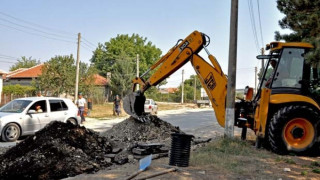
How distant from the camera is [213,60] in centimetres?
1102

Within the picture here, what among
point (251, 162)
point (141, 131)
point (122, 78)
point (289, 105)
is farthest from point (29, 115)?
point (122, 78)

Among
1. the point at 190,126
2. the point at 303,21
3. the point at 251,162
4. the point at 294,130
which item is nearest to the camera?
the point at 251,162

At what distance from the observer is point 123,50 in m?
67.6

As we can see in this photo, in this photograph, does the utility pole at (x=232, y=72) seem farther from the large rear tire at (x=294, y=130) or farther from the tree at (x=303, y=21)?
the tree at (x=303, y=21)

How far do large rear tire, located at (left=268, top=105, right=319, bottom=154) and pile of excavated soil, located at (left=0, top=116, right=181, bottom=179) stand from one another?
377 cm

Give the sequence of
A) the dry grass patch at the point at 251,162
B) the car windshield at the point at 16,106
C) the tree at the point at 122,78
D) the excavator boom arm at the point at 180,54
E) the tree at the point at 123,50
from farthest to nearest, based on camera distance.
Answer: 1. the tree at the point at 123,50
2. the tree at the point at 122,78
3. the car windshield at the point at 16,106
4. the excavator boom arm at the point at 180,54
5. the dry grass patch at the point at 251,162

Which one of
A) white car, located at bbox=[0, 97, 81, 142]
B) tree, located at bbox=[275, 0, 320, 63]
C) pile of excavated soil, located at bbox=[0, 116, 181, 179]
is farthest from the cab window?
white car, located at bbox=[0, 97, 81, 142]

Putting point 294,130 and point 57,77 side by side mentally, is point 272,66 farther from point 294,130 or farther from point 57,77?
point 57,77

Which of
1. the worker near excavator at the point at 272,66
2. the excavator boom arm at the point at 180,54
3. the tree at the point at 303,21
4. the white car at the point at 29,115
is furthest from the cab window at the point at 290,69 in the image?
the white car at the point at 29,115

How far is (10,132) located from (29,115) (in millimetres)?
949

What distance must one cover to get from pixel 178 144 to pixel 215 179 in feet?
4.35

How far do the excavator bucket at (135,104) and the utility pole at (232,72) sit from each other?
342cm

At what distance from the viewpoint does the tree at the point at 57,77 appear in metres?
33.9

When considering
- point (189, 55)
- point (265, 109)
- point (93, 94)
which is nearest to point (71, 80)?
point (93, 94)
